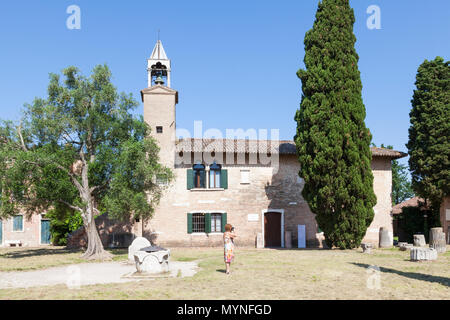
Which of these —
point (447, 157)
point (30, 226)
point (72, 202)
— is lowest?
point (30, 226)

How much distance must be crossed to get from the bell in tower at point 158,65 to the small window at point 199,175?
5663mm

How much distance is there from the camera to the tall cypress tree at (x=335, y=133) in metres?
19.8

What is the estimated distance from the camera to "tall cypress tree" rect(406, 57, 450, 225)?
82.9ft

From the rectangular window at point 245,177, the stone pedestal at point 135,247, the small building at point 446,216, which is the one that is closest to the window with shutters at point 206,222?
the rectangular window at point 245,177

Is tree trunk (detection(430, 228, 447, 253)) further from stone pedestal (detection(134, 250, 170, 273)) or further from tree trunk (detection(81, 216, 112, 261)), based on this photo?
tree trunk (detection(81, 216, 112, 261))

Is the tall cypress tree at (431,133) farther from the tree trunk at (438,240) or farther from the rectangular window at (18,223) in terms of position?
the rectangular window at (18,223)

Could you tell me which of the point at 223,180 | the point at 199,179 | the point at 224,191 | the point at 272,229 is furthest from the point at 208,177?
the point at 272,229

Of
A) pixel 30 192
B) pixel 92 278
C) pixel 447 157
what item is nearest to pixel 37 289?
pixel 92 278

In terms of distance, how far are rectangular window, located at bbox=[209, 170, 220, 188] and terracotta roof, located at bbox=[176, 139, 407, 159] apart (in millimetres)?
1403

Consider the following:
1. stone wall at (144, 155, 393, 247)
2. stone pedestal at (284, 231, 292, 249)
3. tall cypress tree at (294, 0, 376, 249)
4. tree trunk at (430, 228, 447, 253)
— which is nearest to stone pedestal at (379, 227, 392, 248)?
stone wall at (144, 155, 393, 247)
